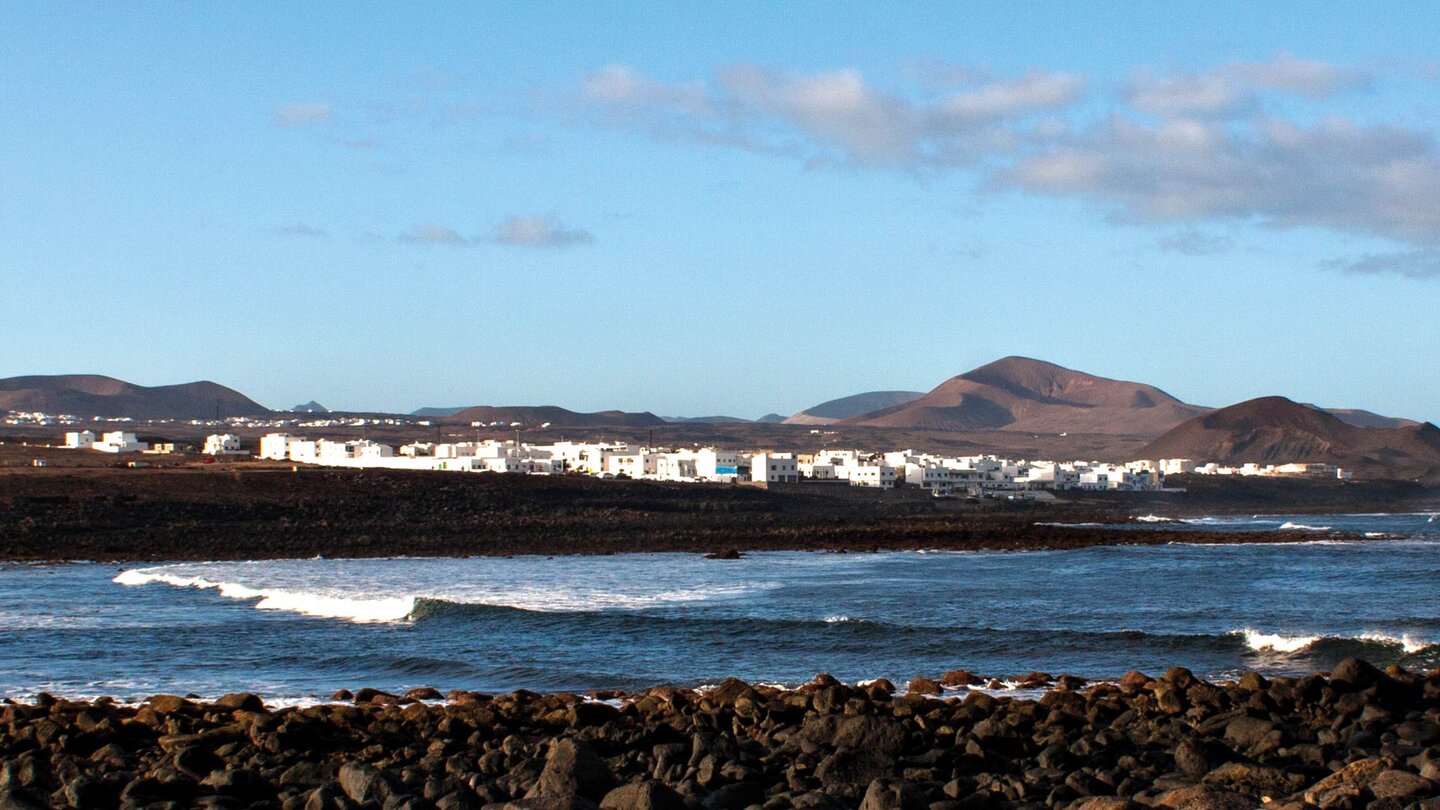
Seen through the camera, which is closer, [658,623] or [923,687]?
[923,687]

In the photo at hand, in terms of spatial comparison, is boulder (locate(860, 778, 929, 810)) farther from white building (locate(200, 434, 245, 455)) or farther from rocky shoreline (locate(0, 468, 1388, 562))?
white building (locate(200, 434, 245, 455))

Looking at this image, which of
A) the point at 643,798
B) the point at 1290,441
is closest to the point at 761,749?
the point at 643,798

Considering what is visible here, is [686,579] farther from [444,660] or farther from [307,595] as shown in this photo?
[444,660]

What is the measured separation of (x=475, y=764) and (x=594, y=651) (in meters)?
9.43

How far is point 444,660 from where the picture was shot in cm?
1970

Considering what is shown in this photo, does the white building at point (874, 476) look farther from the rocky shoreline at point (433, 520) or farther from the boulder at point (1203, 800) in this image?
the boulder at point (1203, 800)

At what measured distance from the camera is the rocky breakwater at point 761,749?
1003 centimetres

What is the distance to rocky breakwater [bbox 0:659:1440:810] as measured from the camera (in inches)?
395

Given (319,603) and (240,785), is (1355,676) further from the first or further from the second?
(319,603)

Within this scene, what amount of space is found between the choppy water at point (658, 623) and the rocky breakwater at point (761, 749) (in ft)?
10.4

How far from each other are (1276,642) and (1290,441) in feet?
475

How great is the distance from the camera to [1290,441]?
515 feet

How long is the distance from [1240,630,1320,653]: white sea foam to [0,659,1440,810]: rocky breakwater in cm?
548

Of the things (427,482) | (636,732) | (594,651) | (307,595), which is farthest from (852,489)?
(636,732)
